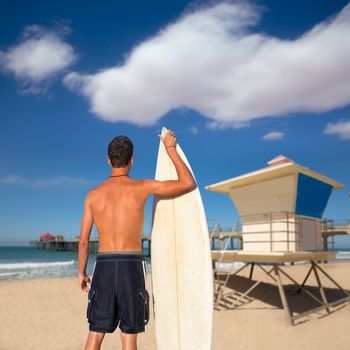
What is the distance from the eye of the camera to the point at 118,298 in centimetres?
296

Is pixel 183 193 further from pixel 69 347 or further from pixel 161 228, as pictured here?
pixel 69 347

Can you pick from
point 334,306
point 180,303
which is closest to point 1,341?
point 180,303

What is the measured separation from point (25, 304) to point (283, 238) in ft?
29.0

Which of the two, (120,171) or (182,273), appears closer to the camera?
(120,171)

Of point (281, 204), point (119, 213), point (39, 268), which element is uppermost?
point (281, 204)

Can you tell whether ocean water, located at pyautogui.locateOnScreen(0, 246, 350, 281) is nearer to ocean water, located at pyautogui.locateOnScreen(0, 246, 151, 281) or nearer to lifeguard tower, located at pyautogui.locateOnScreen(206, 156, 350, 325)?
ocean water, located at pyautogui.locateOnScreen(0, 246, 151, 281)

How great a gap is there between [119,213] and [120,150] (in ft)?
1.86

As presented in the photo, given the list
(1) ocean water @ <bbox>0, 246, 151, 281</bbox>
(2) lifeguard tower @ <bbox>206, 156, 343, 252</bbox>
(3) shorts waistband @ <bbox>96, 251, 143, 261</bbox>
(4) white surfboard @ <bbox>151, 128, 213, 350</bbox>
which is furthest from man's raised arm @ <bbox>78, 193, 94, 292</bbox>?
(1) ocean water @ <bbox>0, 246, 151, 281</bbox>

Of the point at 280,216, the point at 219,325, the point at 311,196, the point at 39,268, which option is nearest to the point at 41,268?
the point at 39,268

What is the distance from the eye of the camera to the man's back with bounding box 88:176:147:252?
309cm

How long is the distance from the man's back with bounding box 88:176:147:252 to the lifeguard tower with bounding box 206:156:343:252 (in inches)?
297

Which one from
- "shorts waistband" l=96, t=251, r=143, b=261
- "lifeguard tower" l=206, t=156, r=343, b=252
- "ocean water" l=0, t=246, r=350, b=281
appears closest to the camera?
"shorts waistband" l=96, t=251, r=143, b=261

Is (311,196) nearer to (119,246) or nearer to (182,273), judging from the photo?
(182,273)

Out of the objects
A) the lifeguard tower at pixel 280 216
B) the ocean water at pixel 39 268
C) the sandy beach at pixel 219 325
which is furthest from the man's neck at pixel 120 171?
the ocean water at pixel 39 268
